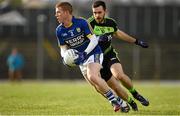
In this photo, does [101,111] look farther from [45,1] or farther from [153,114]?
[45,1]

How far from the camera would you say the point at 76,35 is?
12.9m

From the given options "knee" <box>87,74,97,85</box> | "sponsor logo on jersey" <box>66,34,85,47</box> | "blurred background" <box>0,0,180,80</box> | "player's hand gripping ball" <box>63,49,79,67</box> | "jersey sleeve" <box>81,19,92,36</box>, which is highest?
"jersey sleeve" <box>81,19,92,36</box>

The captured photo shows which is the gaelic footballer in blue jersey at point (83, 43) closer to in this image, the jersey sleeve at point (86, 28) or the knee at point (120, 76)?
the jersey sleeve at point (86, 28)

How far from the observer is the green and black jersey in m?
14.0

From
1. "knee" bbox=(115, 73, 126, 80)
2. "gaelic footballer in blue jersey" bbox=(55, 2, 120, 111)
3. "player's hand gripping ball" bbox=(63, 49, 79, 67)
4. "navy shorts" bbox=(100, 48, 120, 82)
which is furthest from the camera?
"navy shorts" bbox=(100, 48, 120, 82)

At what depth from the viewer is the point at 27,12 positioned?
2083 inches

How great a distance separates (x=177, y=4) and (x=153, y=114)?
43168 millimetres

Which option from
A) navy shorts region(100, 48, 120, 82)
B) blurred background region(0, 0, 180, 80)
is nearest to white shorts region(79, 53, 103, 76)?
navy shorts region(100, 48, 120, 82)

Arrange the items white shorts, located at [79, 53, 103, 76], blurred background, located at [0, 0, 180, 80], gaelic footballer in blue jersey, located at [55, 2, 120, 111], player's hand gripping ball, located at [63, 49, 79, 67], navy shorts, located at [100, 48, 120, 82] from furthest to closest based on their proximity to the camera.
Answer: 1. blurred background, located at [0, 0, 180, 80]
2. navy shorts, located at [100, 48, 120, 82]
3. white shorts, located at [79, 53, 103, 76]
4. gaelic footballer in blue jersey, located at [55, 2, 120, 111]
5. player's hand gripping ball, located at [63, 49, 79, 67]

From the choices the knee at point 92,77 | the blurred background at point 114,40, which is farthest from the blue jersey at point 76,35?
the blurred background at point 114,40

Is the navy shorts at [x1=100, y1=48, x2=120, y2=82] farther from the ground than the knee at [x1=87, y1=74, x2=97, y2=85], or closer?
closer

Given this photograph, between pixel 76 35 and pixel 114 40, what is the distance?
115ft

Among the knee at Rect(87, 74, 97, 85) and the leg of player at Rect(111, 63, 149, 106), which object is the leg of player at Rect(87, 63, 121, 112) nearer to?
the knee at Rect(87, 74, 97, 85)

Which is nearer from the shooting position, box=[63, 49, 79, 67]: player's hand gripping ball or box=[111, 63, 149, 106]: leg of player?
box=[63, 49, 79, 67]: player's hand gripping ball
